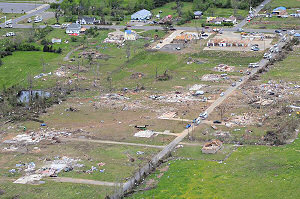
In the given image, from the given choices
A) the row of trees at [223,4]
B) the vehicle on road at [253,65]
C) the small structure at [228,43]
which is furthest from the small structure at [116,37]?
the vehicle on road at [253,65]

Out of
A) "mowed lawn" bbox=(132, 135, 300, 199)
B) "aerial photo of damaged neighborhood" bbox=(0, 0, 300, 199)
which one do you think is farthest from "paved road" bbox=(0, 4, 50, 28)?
"mowed lawn" bbox=(132, 135, 300, 199)

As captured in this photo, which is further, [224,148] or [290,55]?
[290,55]

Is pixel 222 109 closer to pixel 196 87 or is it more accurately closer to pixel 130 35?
pixel 196 87

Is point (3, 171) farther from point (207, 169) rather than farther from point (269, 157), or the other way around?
point (269, 157)

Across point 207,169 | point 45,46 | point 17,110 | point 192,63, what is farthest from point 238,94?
point 45,46

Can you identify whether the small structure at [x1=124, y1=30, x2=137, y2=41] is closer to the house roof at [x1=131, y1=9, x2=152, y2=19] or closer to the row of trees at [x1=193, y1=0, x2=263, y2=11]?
the house roof at [x1=131, y1=9, x2=152, y2=19]
